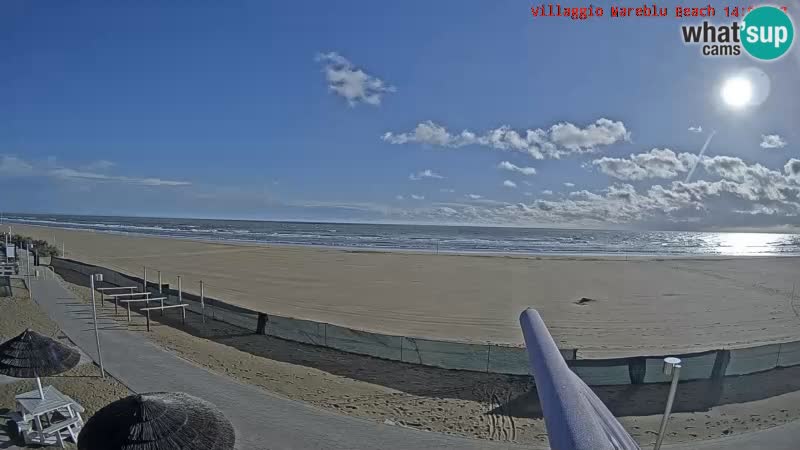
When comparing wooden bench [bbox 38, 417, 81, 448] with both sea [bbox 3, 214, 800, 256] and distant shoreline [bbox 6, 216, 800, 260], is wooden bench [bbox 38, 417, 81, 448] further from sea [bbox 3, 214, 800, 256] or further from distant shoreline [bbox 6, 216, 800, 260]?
sea [bbox 3, 214, 800, 256]

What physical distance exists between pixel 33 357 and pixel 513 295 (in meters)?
18.1

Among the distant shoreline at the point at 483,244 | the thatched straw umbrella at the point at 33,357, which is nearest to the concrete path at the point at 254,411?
the thatched straw umbrella at the point at 33,357

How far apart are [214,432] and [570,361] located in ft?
22.7

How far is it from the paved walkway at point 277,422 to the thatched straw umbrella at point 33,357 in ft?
6.57

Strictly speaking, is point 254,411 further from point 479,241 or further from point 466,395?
point 479,241

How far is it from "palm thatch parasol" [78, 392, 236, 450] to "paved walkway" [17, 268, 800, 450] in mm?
2291

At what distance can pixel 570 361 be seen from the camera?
874 cm

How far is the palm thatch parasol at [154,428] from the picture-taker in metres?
4.08

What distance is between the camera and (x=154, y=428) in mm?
4129

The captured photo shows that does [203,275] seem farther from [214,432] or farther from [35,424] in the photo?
[214,432]

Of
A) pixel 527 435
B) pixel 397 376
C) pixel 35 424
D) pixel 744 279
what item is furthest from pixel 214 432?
pixel 744 279

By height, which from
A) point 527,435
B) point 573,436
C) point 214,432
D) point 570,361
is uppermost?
point 573,436

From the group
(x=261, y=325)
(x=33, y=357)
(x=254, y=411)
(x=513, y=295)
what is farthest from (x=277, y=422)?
(x=513, y=295)

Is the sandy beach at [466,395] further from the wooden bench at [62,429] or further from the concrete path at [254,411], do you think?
the wooden bench at [62,429]
